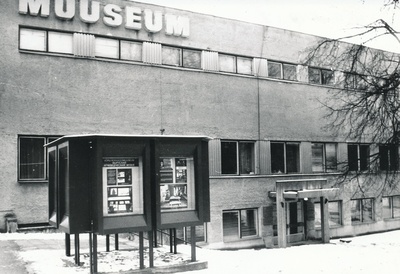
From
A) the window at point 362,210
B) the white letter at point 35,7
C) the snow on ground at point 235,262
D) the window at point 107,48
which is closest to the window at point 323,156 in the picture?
the window at point 362,210

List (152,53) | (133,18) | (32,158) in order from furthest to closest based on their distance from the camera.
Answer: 1. (152,53)
2. (133,18)
3. (32,158)

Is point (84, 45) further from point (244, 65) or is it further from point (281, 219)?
point (281, 219)

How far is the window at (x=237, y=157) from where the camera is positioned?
71.6 feet

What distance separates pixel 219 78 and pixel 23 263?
13.8 metres

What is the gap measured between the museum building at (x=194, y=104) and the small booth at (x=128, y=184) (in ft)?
18.5

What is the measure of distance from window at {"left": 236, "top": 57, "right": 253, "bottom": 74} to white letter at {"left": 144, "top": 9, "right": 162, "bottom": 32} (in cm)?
464

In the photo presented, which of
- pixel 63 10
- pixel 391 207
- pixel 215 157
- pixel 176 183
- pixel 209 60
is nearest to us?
pixel 176 183

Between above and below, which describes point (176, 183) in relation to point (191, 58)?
below

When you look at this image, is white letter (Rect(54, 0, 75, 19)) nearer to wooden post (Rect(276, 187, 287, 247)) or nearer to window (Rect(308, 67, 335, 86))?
wooden post (Rect(276, 187, 287, 247))

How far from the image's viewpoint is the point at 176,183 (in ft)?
33.7

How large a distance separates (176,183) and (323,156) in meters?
17.6

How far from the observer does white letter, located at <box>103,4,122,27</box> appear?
18.5 meters

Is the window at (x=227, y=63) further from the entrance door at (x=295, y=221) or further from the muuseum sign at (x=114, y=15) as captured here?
the entrance door at (x=295, y=221)

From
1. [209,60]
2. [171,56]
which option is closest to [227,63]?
[209,60]
